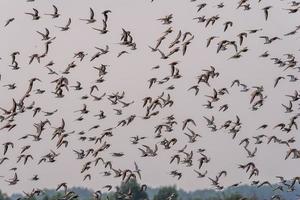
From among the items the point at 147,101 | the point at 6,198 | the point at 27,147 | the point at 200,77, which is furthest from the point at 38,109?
the point at 6,198

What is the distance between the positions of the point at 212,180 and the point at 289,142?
896cm

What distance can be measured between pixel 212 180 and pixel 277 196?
7.21 m

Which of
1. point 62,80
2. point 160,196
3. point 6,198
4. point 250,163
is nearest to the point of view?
point 62,80

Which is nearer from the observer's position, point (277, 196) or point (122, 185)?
point (277, 196)

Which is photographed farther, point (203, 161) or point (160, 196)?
point (160, 196)

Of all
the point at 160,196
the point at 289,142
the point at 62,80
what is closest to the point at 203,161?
the point at 289,142

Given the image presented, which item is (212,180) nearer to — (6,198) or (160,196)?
(160,196)

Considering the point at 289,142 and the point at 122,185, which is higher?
the point at 122,185

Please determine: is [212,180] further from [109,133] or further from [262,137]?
[109,133]

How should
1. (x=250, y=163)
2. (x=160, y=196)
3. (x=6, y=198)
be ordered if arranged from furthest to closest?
(x=6, y=198), (x=160, y=196), (x=250, y=163)

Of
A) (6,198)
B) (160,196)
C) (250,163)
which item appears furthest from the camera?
A: (6,198)

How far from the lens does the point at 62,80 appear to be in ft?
234

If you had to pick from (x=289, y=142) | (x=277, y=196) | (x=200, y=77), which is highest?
(x=200, y=77)

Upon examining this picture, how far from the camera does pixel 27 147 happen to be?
74.9m
